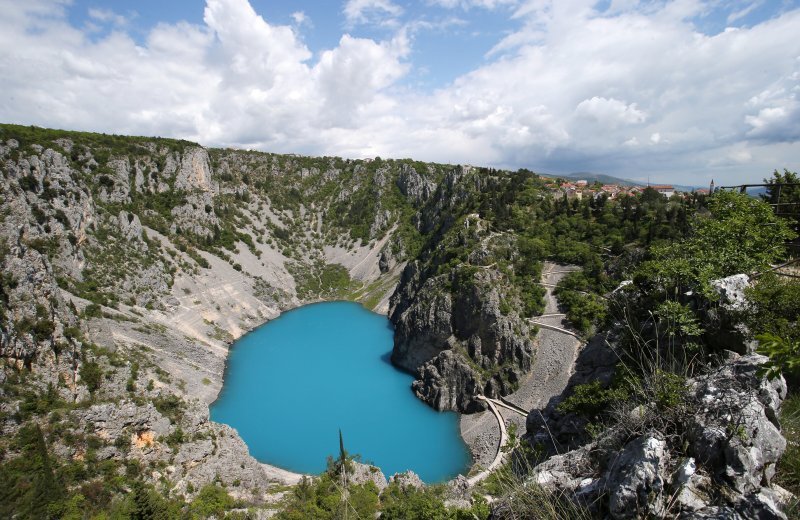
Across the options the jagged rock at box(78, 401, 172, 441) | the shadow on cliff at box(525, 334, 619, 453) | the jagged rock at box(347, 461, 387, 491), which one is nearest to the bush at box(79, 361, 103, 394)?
the jagged rock at box(78, 401, 172, 441)

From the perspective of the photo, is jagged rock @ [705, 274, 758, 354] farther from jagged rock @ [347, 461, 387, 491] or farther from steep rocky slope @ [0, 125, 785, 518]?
jagged rock @ [347, 461, 387, 491]

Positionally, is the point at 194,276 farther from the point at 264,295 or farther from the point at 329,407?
the point at 329,407

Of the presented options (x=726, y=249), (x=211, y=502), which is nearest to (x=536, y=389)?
(x=211, y=502)

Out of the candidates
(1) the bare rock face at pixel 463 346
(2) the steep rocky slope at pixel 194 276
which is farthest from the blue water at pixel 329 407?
(2) the steep rocky slope at pixel 194 276

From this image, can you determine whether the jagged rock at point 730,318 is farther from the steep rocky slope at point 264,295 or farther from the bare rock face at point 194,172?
the bare rock face at point 194,172

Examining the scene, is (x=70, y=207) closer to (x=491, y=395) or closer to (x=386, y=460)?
(x=386, y=460)

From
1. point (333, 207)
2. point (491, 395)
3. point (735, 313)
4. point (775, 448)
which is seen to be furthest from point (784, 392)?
point (333, 207)

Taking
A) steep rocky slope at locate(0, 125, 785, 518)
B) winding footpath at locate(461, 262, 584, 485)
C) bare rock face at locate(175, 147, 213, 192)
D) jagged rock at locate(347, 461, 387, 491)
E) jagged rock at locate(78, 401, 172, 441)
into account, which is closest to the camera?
steep rocky slope at locate(0, 125, 785, 518)
